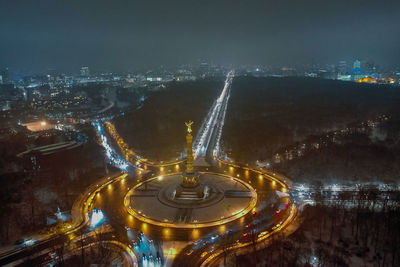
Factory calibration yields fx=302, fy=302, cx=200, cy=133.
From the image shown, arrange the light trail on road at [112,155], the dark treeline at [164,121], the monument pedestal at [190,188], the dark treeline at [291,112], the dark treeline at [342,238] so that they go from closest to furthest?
the dark treeline at [342,238] → the monument pedestal at [190,188] → the light trail on road at [112,155] → the dark treeline at [291,112] → the dark treeline at [164,121]

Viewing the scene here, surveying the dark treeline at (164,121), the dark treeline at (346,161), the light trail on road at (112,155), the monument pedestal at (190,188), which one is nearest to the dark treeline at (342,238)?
the dark treeline at (346,161)

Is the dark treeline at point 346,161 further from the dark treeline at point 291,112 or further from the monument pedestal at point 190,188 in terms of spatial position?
the monument pedestal at point 190,188

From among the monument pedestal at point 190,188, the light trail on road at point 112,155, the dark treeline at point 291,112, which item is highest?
the dark treeline at point 291,112

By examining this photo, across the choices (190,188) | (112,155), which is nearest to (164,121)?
(112,155)

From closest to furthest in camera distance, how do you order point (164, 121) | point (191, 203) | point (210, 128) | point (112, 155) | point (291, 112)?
point (191, 203) → point (112, 155) → point (210, 128) → point (164, 121) → point (291, 112)

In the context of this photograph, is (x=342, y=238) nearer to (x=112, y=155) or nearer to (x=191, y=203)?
(x=191, y=203)

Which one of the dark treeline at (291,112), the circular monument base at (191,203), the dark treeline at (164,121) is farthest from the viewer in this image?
the dark treeline at (164,121)

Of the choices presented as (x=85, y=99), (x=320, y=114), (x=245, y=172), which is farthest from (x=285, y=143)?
(x=85, y=99)

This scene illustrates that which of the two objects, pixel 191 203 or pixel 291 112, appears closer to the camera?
pixel 191 203
